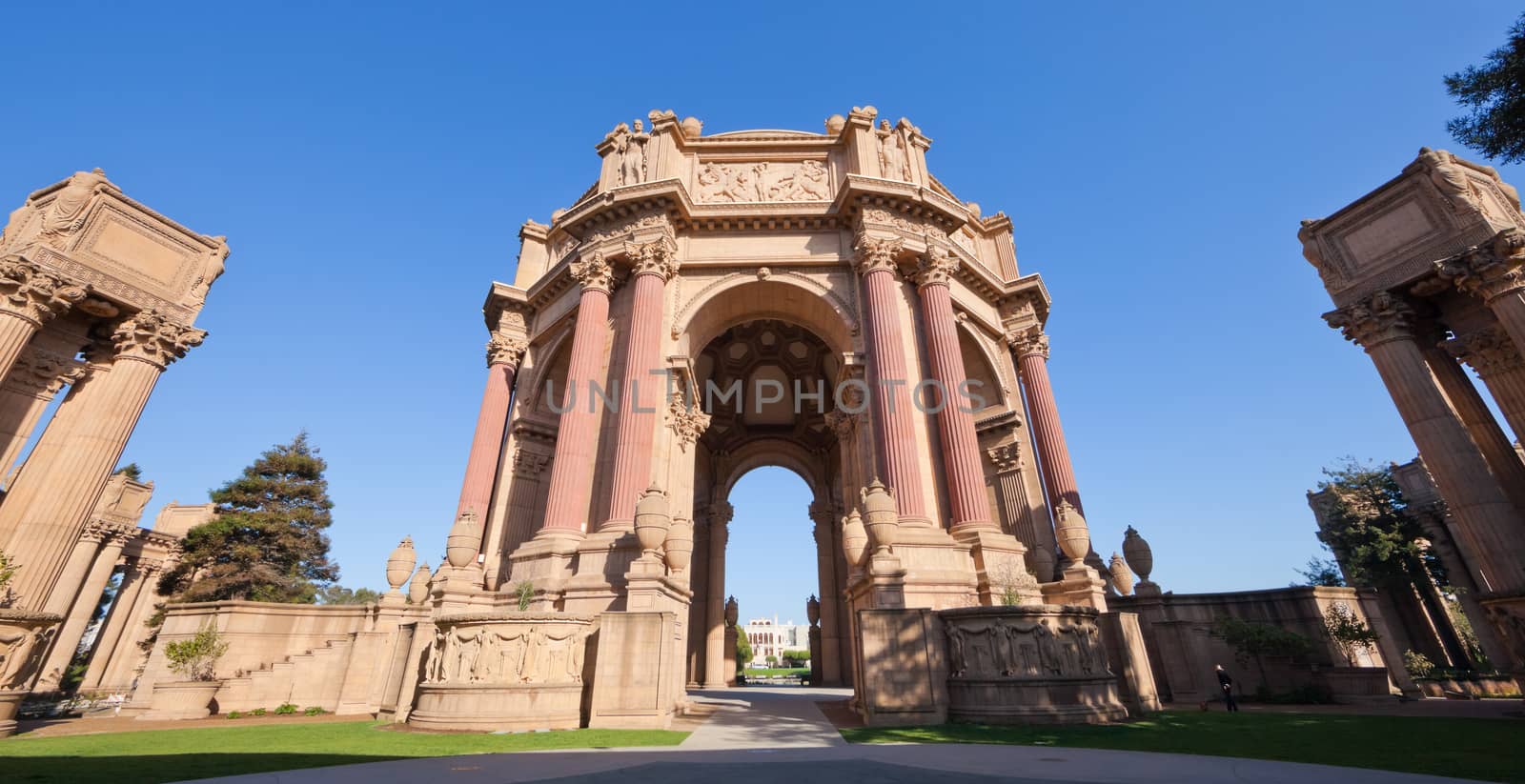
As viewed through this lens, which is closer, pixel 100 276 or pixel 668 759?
pixel 668 759

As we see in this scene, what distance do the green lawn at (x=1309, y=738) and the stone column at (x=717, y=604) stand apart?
65.2ft

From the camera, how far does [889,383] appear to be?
18406 mm

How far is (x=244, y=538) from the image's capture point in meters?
32.1

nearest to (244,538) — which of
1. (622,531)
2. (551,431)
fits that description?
(551,431)

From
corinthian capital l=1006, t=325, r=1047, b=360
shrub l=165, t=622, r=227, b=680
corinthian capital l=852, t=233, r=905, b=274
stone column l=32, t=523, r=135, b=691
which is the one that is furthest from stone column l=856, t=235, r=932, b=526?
stone column l=32, t=523, r=135, b=691

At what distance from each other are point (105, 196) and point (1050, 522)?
31.7 metres

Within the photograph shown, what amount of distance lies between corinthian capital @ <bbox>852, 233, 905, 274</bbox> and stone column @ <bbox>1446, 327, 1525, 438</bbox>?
53.8 ft

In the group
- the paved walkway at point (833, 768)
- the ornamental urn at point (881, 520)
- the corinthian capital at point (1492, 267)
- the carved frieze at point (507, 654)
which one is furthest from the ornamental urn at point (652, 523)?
the corinthian capital at point (1492, 267)

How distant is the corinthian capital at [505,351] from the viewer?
26344 millimetres

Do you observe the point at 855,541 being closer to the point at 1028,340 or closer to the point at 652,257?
the point at 652,257

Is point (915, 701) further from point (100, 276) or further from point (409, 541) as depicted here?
point (100, 276)

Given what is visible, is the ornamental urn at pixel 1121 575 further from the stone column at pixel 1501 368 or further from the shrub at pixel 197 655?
the shrub at pixel 197 655

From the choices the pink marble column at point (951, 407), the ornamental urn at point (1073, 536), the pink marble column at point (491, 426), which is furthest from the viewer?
the pink marble column at point (491, 426)

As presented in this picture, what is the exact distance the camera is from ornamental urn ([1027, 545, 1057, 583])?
826 inches
